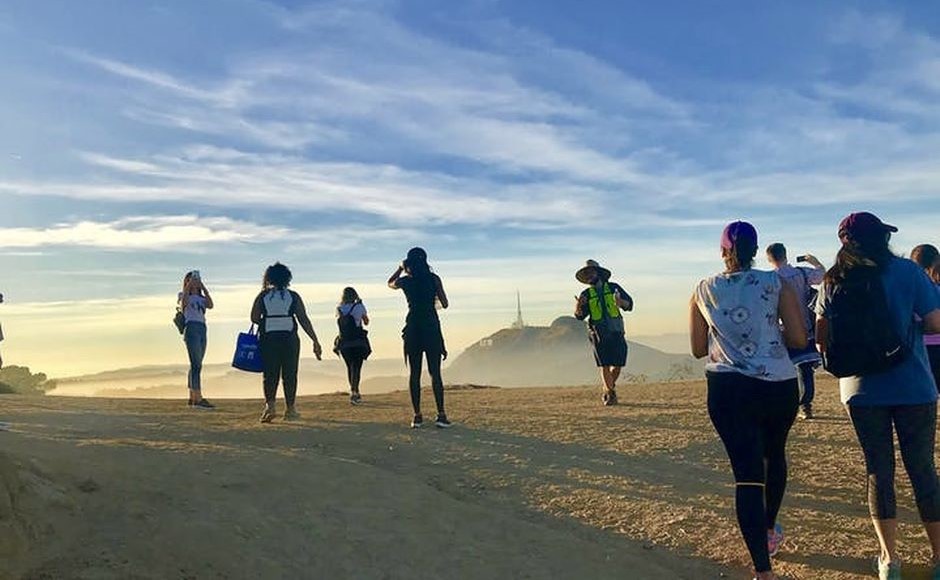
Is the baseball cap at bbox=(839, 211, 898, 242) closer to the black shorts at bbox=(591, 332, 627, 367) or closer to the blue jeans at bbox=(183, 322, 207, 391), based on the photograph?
the black shorts at bbox=(591, 332, 627, 367)

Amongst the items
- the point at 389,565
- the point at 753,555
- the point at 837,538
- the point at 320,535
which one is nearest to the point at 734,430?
the point at 753,555

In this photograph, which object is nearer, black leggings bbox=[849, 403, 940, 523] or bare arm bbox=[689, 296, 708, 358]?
black leggings bbox=[849, 403, 940, 523]

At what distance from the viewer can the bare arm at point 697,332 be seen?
4.98 metres

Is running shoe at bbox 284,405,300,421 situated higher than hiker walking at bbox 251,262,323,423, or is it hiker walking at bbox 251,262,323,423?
hiker walking at bbox 251,262,323,423

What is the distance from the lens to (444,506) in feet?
20.7

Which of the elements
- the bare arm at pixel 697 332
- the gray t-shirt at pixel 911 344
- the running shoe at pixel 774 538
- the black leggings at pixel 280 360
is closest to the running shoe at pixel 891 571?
the running shoe at pixel 774 538

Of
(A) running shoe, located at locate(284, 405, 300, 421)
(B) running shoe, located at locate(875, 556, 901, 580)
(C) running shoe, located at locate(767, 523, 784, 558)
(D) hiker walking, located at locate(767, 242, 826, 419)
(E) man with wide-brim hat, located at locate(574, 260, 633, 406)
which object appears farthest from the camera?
(E) man with wide-brim hat, located at locate(574, 260, 633, 406)

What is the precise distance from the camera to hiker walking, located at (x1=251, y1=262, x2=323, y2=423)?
34.0ft

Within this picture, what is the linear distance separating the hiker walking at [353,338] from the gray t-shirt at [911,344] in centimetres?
984

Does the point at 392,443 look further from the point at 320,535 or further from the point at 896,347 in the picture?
the point at 896,347

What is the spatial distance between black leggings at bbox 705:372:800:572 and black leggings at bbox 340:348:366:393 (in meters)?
9.59

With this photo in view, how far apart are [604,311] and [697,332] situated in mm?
7089

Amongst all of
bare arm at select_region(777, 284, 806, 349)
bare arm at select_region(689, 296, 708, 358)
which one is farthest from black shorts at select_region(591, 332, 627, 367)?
bare arm at select_region(777, 284, 806, 349)

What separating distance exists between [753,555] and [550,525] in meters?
1.77
